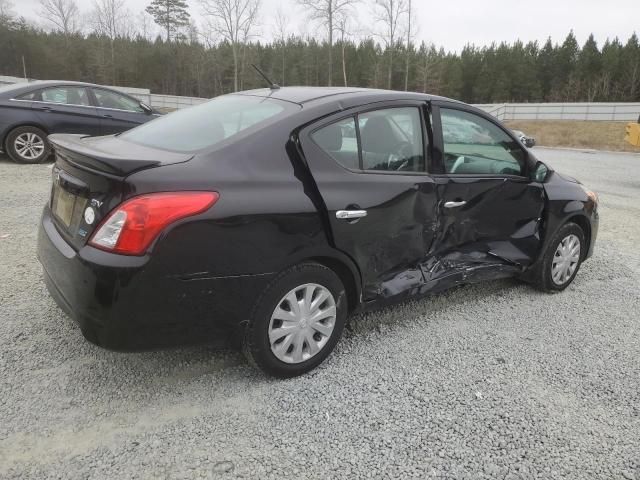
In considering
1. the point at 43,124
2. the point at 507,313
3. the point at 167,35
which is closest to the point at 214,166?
the point at 507,313

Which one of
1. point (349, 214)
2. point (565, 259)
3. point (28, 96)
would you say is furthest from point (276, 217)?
point (28, 96)

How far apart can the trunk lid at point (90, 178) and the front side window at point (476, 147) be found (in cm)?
177

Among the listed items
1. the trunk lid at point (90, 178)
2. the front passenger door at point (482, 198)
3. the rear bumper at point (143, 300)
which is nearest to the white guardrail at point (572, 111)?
the front passenger door at point (482, 198)

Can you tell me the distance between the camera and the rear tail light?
6.95 ft

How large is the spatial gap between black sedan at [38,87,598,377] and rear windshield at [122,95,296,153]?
0.02 m

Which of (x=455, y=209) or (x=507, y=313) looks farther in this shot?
(x=507, y=313)

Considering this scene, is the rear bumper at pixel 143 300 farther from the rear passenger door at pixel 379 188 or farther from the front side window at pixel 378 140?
the front side window at pixel 378 140

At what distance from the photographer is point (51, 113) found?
8125 mm

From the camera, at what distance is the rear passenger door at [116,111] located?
28.4 feet

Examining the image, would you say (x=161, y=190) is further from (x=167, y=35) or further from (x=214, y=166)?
(x=167, y=35)

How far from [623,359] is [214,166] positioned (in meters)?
2.77

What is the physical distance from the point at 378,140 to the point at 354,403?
4.93ft

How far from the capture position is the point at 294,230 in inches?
98.0

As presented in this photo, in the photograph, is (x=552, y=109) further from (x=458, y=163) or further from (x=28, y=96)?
(x=458, y=163)
